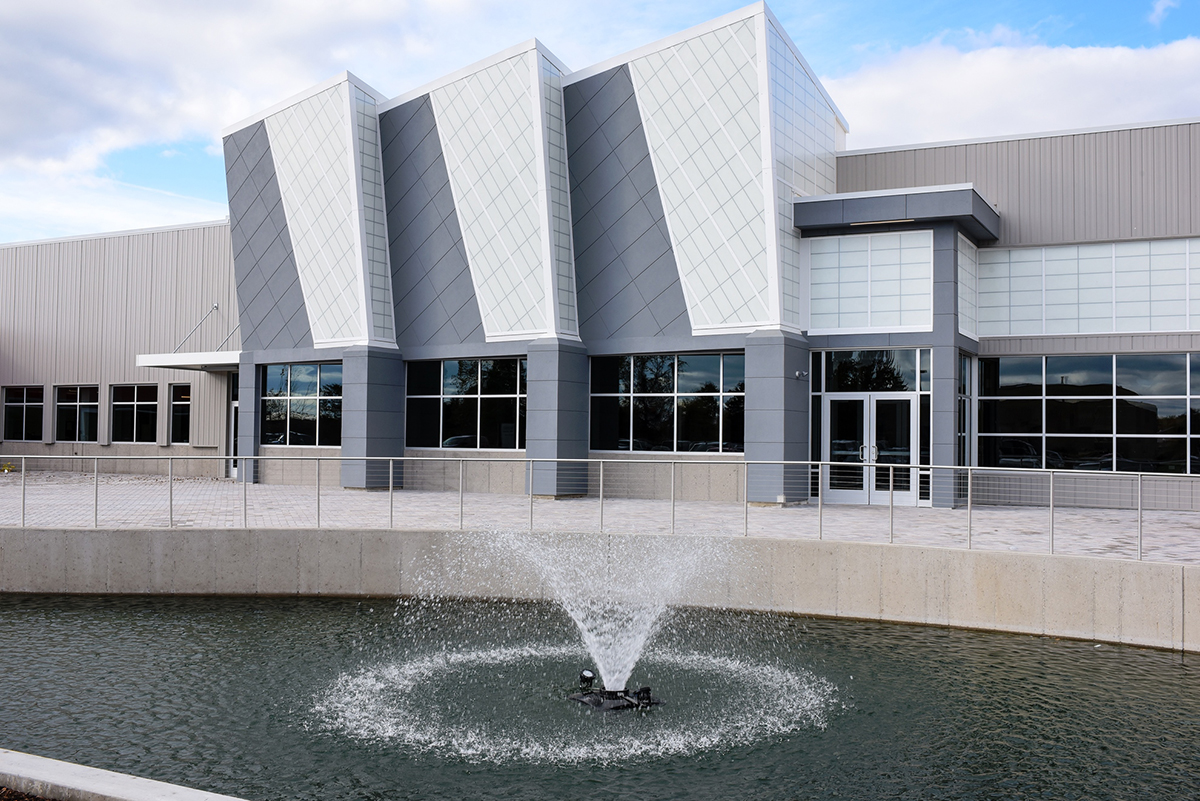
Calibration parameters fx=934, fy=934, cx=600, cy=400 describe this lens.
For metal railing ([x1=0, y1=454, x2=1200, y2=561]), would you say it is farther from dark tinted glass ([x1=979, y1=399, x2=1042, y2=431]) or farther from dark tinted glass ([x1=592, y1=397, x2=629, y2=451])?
dark tinted glass ([x1=979, y1=399, x2=1042, y2=431])

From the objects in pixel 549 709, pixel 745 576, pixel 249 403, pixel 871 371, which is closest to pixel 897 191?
pixel 871 371

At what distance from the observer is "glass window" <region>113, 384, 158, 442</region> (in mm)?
31672

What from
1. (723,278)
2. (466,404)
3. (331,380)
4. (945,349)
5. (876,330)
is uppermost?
(723,278)

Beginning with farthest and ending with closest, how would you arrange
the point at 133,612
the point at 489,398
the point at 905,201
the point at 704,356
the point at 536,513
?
the point at 489,398 → the point at 704,356 → the point at 905,201 → the point at 536,513 → the point at 133,612

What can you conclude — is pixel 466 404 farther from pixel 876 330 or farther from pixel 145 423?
pixel 145 423

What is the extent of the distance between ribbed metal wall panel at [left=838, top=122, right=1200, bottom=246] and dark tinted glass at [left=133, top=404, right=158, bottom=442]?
80.9 ft

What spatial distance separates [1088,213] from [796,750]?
686 inches

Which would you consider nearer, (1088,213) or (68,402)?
(1088,213)

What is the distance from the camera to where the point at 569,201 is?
21.7m

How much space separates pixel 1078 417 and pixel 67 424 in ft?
106

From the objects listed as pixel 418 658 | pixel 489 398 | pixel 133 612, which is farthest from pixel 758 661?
pixel 489 398

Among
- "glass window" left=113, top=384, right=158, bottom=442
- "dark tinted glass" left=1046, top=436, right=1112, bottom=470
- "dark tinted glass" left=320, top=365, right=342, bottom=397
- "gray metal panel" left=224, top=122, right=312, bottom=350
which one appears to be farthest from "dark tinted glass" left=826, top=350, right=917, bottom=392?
"glass window" left=113, top=384, right=158, bottom=442

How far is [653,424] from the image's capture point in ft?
69.3

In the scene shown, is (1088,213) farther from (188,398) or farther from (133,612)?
(188,398)
